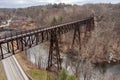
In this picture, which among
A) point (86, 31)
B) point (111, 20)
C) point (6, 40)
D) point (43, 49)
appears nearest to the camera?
point (6, 40)

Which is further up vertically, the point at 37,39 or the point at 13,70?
the point at 37,39

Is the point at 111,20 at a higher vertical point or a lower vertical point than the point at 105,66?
higher

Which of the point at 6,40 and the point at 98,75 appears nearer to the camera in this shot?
the point at 6,40

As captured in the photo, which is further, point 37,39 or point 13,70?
point 13,70

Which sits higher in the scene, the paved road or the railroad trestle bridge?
the railroad trestle bridge

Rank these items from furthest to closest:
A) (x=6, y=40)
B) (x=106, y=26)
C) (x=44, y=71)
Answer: (x=106, y=26) → (x=44, y=71) → (x=6, y=40)

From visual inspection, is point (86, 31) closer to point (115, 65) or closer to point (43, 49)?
point (43, 49)

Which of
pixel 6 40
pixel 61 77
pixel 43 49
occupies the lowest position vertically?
pixel 43 49

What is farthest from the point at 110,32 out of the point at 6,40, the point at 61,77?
the point at 6,40

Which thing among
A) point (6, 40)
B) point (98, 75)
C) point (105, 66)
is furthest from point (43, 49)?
point (6, 40)
